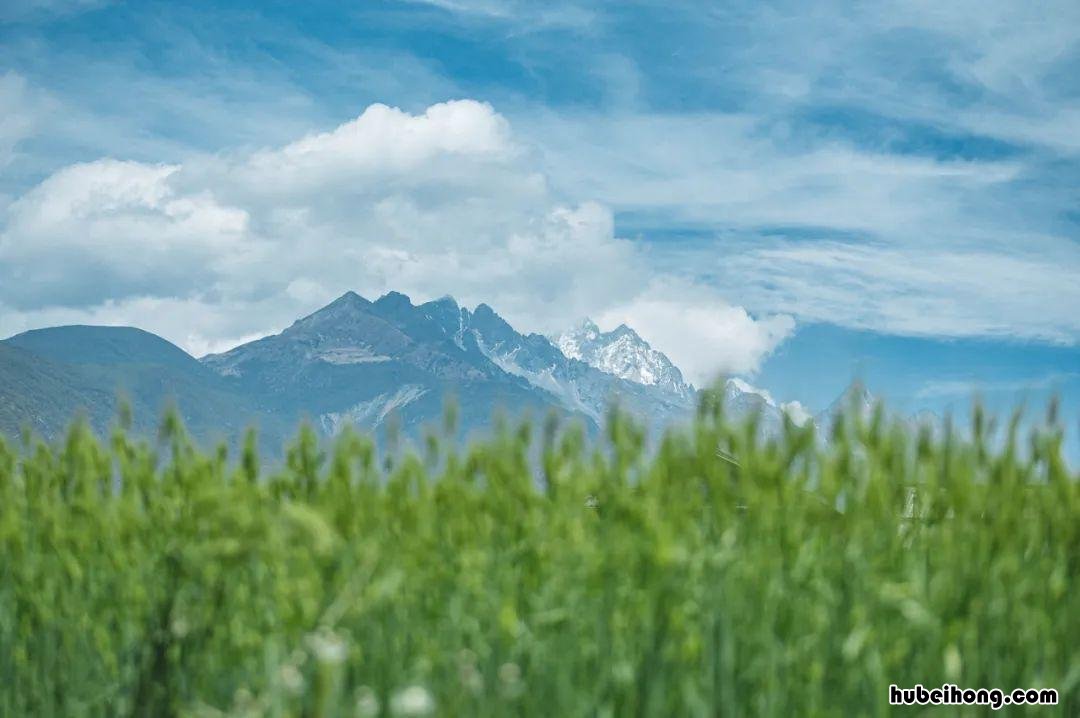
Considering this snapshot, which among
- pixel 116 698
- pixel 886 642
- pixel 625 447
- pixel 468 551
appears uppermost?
pixel 625 447

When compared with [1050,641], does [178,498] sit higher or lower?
higher

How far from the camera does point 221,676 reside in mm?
4859

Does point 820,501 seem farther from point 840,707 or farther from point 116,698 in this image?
point 116,698

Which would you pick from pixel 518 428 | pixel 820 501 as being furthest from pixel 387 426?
pixel 820 501

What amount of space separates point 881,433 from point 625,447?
1214mm

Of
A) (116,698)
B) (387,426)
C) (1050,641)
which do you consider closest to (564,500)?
(387,426)

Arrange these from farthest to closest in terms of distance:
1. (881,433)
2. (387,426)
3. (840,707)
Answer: (387,426)
(881,433)
(840,707)

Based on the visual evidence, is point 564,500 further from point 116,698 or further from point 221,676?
point 116,698

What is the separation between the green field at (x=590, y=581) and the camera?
403cm

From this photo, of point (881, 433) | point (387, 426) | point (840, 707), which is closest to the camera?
point (840, 707)

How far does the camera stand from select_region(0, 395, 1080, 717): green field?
403cm

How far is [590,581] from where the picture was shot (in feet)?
13.9

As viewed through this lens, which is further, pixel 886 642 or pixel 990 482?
pixel 990 482

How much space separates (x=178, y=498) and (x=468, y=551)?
195cm
